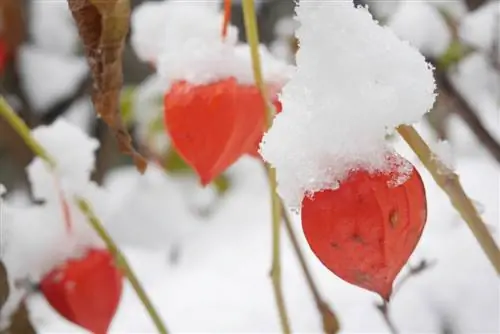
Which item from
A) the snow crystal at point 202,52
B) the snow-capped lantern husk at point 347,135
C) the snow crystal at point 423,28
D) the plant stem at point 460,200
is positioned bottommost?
the snow crystal at point 423,28

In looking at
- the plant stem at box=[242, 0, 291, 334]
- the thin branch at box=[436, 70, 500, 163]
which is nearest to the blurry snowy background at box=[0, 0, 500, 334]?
the thin branch at box=[436, 70, 500, 163]

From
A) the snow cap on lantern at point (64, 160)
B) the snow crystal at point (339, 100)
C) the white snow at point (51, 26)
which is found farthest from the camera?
the white snow at point (51, 26)

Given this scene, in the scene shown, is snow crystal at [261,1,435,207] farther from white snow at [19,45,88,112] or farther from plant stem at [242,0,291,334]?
white snow at [19,45,88,112]

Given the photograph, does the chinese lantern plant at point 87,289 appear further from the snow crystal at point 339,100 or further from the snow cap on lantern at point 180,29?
the snow crystal at point 339,100

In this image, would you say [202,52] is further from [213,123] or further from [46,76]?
[46,76]

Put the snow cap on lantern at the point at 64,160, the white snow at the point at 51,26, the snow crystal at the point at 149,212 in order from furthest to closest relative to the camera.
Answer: the white snow at the point at 51,26 < the snow crystal at the point at 149,212 < the snow cap on lantern at the point at 64,160

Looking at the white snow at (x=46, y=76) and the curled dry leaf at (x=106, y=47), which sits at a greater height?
the curled dry leaf at (x=106, y=47)

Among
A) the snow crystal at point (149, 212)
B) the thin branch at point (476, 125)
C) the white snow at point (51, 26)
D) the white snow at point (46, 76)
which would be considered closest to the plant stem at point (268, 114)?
the thin branch at point (476, 125)

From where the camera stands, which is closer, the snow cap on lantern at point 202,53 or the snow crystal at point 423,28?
the snow cap on lantern at point 202,53

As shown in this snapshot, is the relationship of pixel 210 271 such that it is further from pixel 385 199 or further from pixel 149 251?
pixel 385 199
